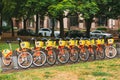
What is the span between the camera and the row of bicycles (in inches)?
576

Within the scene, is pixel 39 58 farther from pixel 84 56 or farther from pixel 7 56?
pixel 84 56

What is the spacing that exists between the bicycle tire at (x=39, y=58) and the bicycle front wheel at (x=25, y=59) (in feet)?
0.88

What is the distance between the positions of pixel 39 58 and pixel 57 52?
3.29ft

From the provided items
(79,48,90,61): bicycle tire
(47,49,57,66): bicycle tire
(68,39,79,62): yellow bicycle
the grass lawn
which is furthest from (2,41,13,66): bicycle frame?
(79,48,90,61): bicycle tire

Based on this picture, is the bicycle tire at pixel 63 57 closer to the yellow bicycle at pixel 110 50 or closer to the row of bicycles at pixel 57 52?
the row of bicycles at pixel 57 52

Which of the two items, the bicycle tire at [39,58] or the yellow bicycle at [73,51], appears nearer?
the bicycle tire at [39,58]

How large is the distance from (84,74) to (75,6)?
55.6 feet

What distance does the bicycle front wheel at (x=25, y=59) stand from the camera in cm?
1451

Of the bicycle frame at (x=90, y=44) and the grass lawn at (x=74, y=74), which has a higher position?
the bicycle frame at (x=90, y=44)

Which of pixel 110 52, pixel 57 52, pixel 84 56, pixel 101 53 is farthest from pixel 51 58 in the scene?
pixel 110 52

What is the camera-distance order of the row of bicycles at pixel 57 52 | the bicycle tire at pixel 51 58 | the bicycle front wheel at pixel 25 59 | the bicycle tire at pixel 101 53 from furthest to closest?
the bicycle tire at pixel 101 53 → the bicycle tire at pixel 51 58 → the row of bicycles at pixel 57 52 → the bicycle front wheel at pixel 25 59

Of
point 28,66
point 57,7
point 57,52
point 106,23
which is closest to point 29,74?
point 28,66

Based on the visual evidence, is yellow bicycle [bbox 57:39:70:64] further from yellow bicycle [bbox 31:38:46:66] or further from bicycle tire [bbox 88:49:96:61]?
bicycle tire [bbox 88:49:96:61]

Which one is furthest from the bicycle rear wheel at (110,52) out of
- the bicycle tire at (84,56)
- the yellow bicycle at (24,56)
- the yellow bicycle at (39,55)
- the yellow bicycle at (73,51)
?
the yellow bicycle at (24,56)
